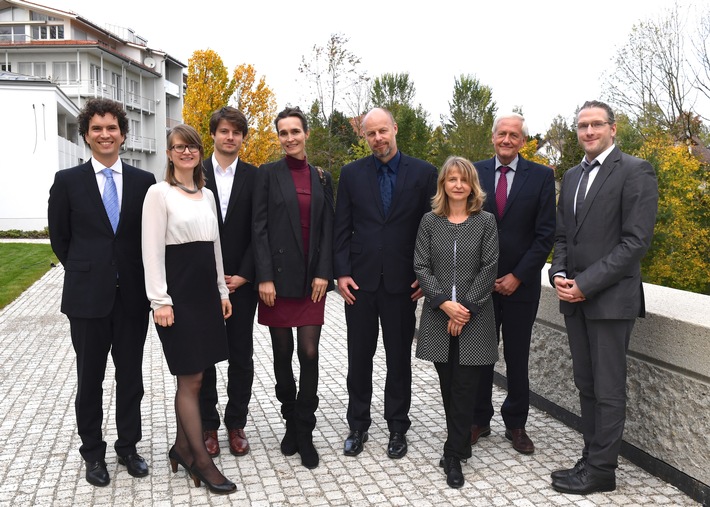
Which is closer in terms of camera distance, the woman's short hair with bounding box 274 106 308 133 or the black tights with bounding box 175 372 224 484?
the black tights with bounding box 175 372 224 484

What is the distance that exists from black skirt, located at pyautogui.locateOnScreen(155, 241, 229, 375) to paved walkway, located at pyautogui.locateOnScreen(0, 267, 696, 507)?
842mm

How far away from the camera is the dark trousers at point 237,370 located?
485cm

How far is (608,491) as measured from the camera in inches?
167

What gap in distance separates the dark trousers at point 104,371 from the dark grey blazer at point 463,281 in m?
1.89

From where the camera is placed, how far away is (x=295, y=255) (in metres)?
4.68

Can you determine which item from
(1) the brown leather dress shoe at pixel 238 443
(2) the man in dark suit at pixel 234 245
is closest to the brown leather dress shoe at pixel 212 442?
(2) the man in dark suit at pixel 234 245

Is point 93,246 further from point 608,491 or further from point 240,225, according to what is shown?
point 608,491

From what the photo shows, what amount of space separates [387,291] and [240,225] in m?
1.14

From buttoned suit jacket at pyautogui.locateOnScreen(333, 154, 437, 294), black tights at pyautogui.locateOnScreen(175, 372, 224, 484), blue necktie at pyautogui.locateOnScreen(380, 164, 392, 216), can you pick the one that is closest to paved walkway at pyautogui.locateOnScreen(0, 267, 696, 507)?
black tights at pyautogui.locateOnScreen(175, 372, 224, 484)

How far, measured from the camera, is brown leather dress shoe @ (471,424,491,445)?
5.12m

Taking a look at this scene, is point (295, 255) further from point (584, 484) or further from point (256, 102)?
point (256, 102)

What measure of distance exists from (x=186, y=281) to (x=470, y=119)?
36.0m

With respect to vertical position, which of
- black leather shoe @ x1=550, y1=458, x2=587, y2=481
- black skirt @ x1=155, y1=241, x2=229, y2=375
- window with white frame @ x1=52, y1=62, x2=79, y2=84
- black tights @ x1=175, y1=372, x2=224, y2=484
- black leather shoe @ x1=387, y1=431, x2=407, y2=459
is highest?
window with white frame @ x1=52, y1=62, x2=79, y2=84

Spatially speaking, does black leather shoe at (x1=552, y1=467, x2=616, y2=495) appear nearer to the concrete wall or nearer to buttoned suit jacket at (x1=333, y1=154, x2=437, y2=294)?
the concrete wall
